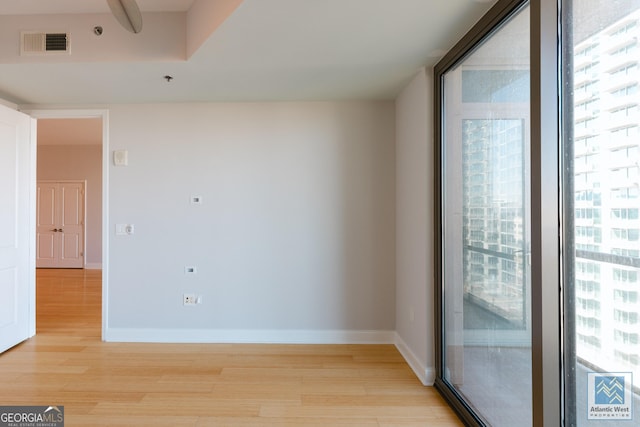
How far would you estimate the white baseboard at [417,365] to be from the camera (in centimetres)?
274

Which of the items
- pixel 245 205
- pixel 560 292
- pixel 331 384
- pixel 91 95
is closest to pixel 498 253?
pixel 560 292

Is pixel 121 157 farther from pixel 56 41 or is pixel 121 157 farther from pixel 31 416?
pixel 31 416

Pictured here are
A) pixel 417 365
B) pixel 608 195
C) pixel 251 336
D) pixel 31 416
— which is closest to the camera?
pixel 608 195

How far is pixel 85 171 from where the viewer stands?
809 cm

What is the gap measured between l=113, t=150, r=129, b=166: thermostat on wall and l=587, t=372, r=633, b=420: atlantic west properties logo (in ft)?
12.8

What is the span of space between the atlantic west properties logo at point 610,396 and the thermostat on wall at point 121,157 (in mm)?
3897

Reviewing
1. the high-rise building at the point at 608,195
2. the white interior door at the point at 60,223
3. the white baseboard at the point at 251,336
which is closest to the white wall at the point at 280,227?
the white baseboard at the point at 251,336

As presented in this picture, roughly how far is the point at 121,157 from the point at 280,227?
174 cm

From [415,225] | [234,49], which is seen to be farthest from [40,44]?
[415,225]

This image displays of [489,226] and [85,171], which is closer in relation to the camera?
[489,226]

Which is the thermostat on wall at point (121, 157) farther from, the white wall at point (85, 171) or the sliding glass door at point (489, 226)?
the white wall at point (85, 171)

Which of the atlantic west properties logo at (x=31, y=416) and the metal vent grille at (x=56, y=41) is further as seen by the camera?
the metal vent grille at (x=56, y=41)

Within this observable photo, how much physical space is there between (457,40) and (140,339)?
3.79 m

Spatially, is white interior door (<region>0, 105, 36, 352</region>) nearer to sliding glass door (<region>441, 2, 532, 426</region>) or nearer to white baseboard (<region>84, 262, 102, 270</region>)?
sliding glass door (<region>441, 2, 532, 426</region>)
